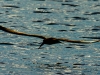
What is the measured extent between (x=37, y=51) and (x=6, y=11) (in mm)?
12420

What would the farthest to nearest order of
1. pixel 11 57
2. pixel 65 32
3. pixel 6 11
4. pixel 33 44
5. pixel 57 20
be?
pixel 6 11 < pixel 57 20 < pixel 65 32 < pixel 33 44 < pixel 11 57

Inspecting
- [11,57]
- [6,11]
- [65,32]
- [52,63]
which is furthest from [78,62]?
[6,11]

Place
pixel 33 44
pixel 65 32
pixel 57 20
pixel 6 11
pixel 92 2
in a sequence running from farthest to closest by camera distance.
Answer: pixel 92 2 < pixel 6 11 < pixel 57 20 < pixel 65 32 < pixel 33 44

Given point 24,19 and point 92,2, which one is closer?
point 24,19

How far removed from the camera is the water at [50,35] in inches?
1154

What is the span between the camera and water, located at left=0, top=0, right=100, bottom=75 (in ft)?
96.2

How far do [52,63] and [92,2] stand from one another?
59.4 feet

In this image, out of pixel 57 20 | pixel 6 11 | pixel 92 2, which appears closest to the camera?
pixel 57 20

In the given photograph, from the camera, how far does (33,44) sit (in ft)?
112

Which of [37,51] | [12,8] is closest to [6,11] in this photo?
[12,8]

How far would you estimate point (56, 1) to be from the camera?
158 ft

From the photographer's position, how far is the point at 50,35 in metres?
36.7

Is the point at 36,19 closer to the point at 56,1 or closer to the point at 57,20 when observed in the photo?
the point at 57,20

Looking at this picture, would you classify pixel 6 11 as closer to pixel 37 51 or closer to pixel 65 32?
pixel 65 32
